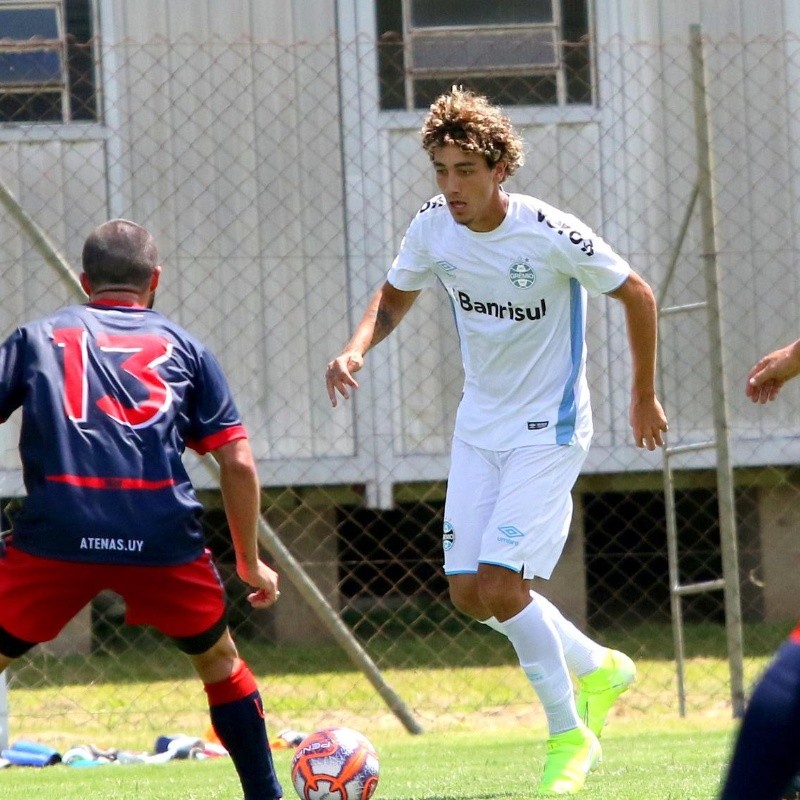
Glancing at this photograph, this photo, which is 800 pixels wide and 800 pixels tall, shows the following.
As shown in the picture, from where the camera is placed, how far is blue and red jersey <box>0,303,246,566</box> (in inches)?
150

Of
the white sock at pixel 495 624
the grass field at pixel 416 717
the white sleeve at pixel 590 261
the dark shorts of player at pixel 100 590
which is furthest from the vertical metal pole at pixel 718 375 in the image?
the dark shorts of player at pixel 100 590

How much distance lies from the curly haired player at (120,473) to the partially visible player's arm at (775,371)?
133cm

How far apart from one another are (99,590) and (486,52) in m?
A: 7.43

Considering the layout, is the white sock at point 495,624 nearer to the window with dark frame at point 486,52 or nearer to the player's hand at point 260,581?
the player's hand at point 260,581

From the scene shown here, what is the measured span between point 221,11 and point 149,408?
6.81 meters

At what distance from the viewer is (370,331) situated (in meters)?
5.32

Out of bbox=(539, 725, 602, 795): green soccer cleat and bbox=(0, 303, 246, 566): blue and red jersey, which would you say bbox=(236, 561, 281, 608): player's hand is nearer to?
bbox=(0, 303, 246, 566): blue and red jersey

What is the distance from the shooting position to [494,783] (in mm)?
5270

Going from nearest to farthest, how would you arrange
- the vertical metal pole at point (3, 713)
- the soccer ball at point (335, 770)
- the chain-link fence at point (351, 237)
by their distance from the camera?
the soccer ball at point (335, 770), the vertical metal pole at point (3, 713), the chain-link fence at point (351, 237)

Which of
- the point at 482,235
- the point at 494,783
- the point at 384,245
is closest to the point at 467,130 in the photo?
the point at 482,235

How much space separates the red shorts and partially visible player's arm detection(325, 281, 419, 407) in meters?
1.04

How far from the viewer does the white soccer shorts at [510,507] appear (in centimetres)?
493

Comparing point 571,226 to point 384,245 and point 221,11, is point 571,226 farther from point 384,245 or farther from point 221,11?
point 221,11

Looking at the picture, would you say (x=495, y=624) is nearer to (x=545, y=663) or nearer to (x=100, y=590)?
(x=545, y=663)
